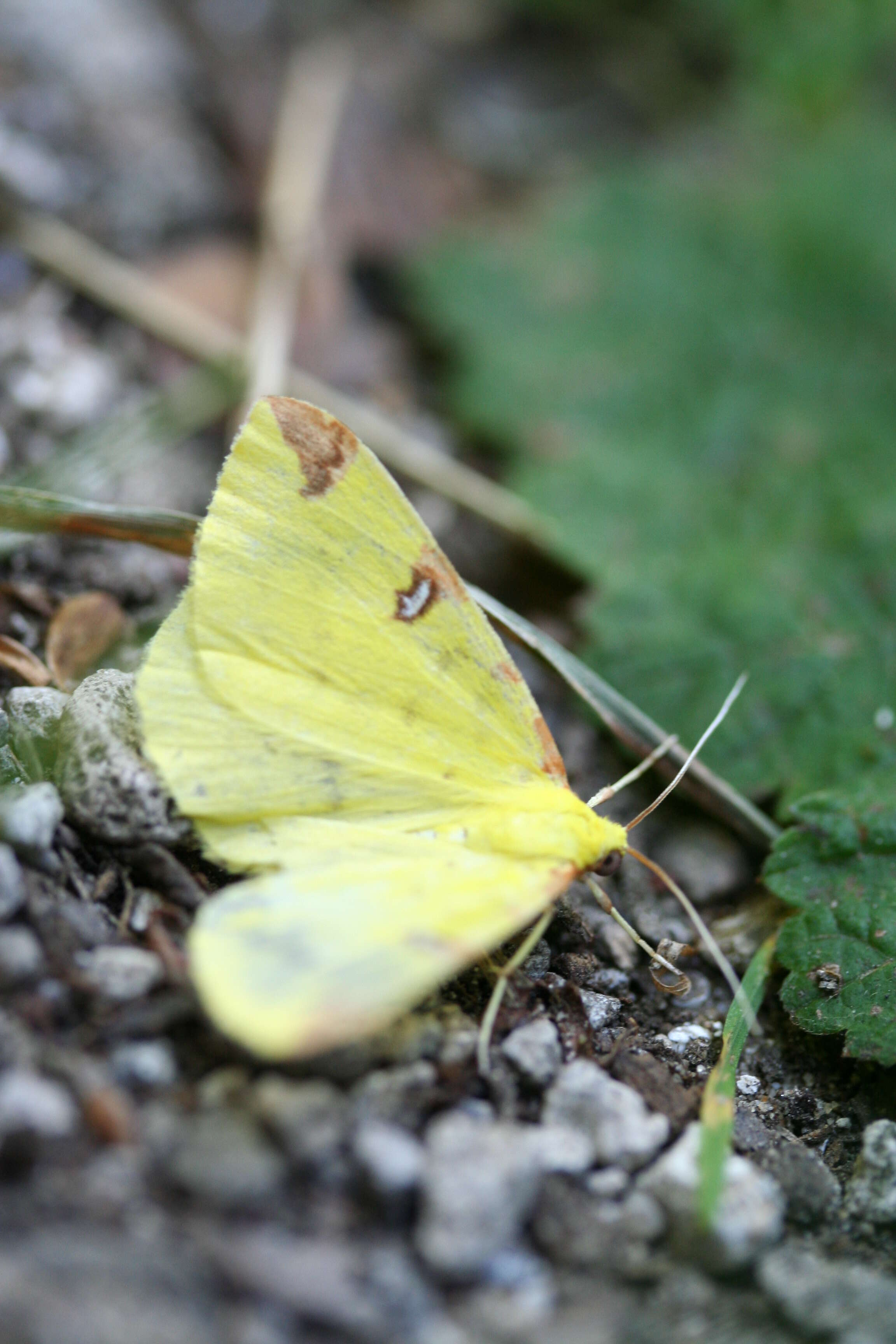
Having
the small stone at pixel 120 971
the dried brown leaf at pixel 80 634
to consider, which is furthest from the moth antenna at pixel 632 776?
the dried brown leaf at pixel 80 634

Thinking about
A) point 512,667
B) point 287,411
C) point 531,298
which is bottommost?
point 512,667

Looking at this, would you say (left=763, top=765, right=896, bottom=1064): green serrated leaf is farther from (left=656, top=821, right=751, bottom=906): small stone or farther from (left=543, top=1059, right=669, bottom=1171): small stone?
(left=543, top=1059, right=669, bottom=1171): small stone

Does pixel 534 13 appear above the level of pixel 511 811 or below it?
above

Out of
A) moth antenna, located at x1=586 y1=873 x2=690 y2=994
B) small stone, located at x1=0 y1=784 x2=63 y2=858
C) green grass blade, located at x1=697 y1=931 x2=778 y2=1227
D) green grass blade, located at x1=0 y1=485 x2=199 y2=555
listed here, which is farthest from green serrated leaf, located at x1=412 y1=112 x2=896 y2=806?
small stone, located at x1=0 y1=784 x2=63 y2=858

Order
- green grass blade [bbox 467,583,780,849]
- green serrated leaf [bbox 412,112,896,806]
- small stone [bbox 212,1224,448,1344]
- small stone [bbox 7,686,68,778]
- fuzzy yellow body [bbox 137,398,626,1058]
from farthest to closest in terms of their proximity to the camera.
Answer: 1. green serrated leaf [bbox 412,112,896,806]
2. green grass blade [bbox 467,583,780,849]
3. small stone [bbox 7,686,68,778]
4. fuzzy yellow body [bbox 137,398,626,1058]
5. small stone [bbox 212,1224,448,1344]

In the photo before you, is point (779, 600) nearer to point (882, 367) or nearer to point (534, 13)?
point (882, 367)

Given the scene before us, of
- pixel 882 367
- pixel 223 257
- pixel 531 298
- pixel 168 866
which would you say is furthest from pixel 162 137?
pixel 168 866

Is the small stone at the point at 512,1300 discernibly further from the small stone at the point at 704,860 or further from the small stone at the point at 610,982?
the small stone at the point at 704,860
